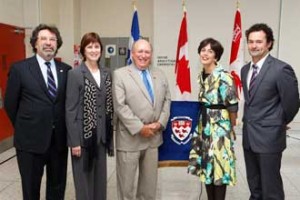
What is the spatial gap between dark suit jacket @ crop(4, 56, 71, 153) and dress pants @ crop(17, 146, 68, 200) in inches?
3.2

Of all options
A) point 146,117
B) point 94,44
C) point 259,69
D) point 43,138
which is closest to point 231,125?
point 259,69

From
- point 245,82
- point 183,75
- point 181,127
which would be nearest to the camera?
point 245,82

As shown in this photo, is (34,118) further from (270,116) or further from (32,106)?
(270,116)

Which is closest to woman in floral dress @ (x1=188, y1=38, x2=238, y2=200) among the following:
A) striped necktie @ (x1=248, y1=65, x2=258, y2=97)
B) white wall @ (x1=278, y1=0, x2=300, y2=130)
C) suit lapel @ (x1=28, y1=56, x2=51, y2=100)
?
striped necktie @ (x1=248, y1=65, x2=258, y2=97)

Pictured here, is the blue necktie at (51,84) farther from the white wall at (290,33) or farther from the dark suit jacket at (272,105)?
the white wall at (290,33)

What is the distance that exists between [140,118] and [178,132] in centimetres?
43

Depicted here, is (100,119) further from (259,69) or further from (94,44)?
(259,69)

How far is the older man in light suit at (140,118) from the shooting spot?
228 cm

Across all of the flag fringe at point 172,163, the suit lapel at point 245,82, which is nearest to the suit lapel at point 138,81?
the flag fringe at point 172,163

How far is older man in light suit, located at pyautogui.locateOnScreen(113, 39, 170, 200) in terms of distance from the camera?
2283 millimetres

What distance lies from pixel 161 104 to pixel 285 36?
4326 mm

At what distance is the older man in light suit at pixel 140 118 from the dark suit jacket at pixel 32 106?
435 mm

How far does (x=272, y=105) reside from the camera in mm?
2154


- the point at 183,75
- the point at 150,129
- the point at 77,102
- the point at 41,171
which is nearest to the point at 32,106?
the point at 77,102
